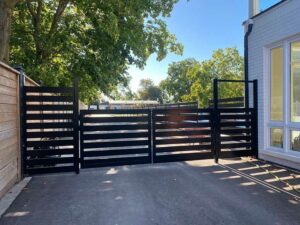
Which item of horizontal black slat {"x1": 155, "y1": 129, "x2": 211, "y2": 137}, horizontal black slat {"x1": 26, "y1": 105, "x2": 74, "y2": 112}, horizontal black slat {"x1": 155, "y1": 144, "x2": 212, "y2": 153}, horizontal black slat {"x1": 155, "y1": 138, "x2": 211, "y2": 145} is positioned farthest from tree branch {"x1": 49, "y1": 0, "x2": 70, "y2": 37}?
horizontal black slat {"x1": 155, "y1": 144, "x2": 212, "y2": 153}

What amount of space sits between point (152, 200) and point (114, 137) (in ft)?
7.71

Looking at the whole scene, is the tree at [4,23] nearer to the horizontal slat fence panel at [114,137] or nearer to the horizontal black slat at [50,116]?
the horizontal black slat at [50,116]

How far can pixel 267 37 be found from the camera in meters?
6.95

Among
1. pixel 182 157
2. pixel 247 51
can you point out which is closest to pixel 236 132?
pixel 182 157

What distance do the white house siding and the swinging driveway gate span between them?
0.22 m

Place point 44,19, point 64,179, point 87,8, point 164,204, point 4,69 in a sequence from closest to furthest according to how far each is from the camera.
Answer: point 164,204
point 4,69
point 64,179
point 87,8
point 44,19

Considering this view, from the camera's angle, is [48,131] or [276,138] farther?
[276,138]

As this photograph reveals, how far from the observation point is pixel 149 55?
38.1 feet

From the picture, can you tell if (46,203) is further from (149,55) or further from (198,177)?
(149,55)

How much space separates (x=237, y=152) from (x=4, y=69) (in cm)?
545

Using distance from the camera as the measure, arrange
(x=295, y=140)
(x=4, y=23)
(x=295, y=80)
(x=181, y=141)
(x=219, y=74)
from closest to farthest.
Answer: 1. (x=295, y=140)
2. (x=295, y=80)
3. (x=4, y=23)
4. (x=181, y=141)
5. (x=219, y=74)

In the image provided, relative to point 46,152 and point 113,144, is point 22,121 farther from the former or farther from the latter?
point 113,144

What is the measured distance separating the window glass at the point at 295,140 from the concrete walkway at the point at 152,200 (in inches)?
39.7

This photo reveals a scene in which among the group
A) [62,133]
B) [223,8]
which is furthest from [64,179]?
[223,8]
